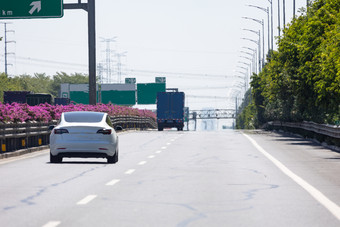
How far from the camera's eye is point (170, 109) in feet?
215

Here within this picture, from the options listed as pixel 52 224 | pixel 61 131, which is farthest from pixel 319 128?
pixel 52 224

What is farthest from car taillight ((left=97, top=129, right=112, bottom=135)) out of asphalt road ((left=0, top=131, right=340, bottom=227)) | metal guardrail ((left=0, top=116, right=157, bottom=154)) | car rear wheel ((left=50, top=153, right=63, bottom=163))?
metal guardrail ((left=0, top=116, right=157, bottom=154))

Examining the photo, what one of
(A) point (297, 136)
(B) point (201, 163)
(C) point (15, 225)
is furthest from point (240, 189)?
(A) point (297, 136)

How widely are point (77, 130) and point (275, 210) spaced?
10672 millimetres

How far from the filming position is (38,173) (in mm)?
17938

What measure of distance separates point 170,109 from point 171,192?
171 ft

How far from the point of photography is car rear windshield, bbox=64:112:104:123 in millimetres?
21625

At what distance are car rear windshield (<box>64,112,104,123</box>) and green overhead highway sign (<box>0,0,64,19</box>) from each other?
15.6 metres

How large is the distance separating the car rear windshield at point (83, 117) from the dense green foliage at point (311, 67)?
7.37 metres

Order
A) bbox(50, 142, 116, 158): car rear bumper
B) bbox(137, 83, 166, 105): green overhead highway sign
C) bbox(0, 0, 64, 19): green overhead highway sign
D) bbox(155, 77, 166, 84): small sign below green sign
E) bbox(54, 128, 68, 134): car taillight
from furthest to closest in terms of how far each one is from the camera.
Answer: bbox(155, 77, 166, 84): small sign below green sign
bbox(137, 83, 166, 105): green overhead highway sign
bbox(0, 0, 64, 19): green overhead highway sign
bbox(54, 128, 68, 134): car taillight
bbox(50, 142, 116, 158): car rear bumper

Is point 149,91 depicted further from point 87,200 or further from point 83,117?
point 87,200

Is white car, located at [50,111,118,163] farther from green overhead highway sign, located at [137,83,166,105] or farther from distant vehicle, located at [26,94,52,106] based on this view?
green overhead highway sign, located at [137,83,166,105]

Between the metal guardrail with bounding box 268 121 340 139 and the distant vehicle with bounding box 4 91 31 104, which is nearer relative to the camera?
the metal guardrail with bounding box 268 121 340 139

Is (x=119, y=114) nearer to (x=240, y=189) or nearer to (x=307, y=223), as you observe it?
(x=240, y=189)
